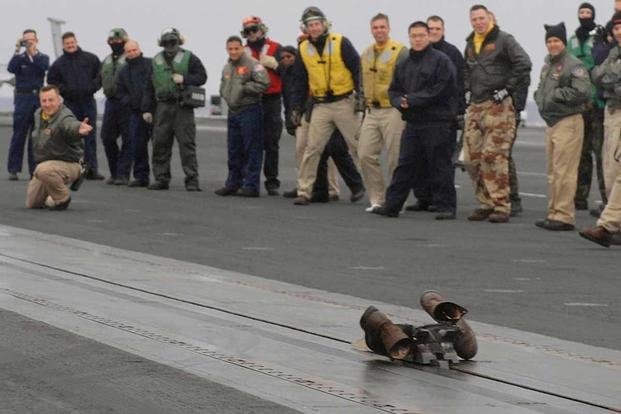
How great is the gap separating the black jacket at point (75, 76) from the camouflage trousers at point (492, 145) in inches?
281

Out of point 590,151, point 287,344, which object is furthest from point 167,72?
point 287,344

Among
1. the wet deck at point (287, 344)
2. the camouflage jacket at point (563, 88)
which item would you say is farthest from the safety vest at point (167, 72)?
the wet deck at point (287, 344)

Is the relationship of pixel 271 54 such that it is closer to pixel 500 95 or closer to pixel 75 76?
pixel 75 76

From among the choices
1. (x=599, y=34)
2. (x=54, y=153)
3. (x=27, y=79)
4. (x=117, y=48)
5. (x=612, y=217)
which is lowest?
(x=54, y=153)

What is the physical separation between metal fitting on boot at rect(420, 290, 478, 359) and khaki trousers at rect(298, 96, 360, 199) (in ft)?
34.7

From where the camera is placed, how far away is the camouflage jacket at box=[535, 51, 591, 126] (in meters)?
16.6

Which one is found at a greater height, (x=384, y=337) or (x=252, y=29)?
(x=252, y=29)

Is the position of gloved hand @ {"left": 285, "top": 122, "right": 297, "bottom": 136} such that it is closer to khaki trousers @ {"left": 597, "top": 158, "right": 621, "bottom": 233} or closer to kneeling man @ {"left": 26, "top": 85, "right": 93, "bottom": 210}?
kneeling man @ {"left": 26, "top": 85, "right": 93, "bottom": 210}

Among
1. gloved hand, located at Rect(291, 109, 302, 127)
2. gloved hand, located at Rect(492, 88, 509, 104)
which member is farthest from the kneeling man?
gloved hand, located at Rect(492, 88, 509, 104)

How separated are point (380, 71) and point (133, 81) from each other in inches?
185

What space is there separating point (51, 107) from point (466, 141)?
388 centimetres

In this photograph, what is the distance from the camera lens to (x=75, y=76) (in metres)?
23.4

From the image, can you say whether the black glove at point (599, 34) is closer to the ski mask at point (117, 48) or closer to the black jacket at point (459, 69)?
the black jacket at point (459, 69)

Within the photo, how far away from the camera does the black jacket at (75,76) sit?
2341cm
